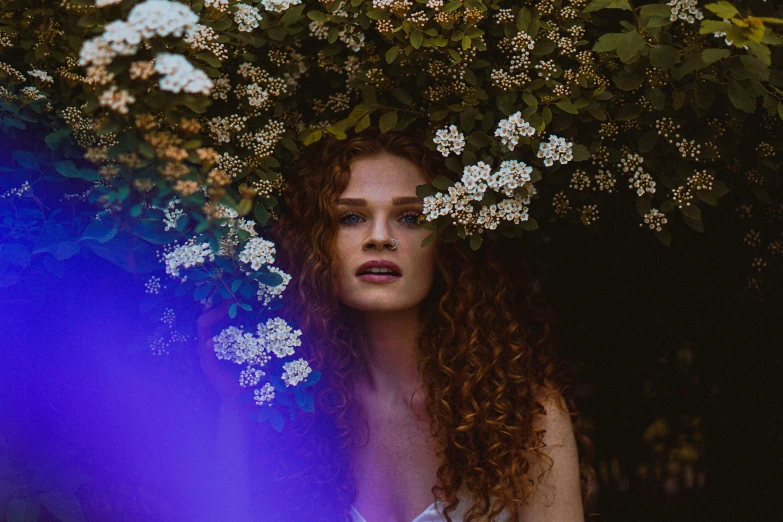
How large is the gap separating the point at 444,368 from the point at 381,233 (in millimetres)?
507

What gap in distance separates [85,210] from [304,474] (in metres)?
1.07

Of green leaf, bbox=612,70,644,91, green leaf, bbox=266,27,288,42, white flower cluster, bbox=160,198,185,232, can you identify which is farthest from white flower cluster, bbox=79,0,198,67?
green leaf, bbox=612,70,644,91

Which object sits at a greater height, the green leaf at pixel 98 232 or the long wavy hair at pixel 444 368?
the green leaf at pixel 98 232

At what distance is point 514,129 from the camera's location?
6.14 ft

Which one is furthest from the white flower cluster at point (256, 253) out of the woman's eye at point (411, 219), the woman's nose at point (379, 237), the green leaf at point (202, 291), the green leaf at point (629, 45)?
the green leaf at point (629, 45)

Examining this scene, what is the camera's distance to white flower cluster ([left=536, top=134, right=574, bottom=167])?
1903 millimetres

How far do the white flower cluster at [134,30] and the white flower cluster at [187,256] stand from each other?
1.50 ft

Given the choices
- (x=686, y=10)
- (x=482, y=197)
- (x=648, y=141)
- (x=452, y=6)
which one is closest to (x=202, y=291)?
(x=482, y=197)

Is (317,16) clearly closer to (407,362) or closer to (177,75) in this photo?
(177,75)

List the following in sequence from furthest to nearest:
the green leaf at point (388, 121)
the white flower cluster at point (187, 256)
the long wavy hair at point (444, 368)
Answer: the long wavy hair at point (444, 368) < the green leaf at point (388, 121) < the white flower cluster at point (187, 256)

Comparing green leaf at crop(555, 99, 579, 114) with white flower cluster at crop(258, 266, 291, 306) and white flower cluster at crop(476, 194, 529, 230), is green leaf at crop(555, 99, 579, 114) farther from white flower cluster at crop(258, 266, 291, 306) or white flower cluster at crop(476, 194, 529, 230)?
white flower cluster at crop(258, 266, 291, 306)

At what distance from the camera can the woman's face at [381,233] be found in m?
2.15

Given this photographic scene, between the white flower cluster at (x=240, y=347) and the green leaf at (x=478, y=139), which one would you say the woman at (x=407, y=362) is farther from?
the white flower cluster at (x=240, y=347)

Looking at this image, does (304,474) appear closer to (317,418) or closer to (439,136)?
(317,418)
